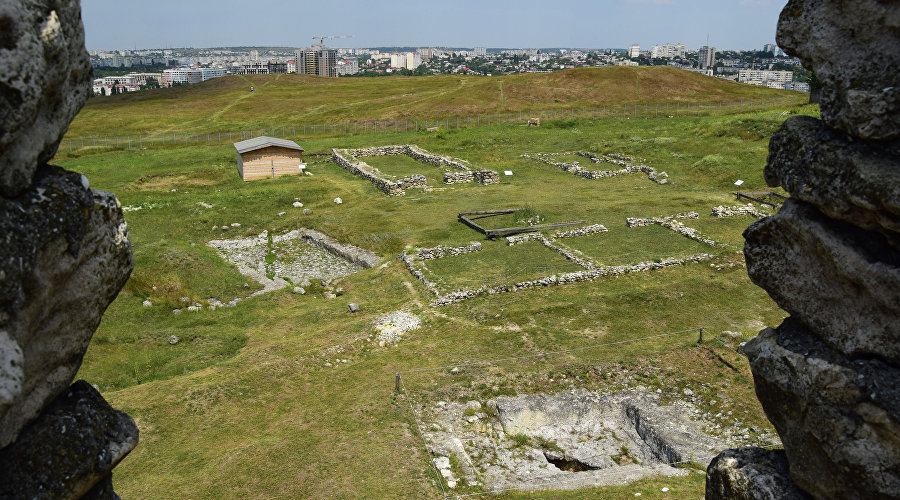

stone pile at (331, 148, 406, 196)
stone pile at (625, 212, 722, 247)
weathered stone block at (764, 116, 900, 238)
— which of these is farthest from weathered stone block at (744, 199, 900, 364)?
stone pile at (331, 148, 406, 196)

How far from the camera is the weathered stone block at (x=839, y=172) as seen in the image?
278 inches

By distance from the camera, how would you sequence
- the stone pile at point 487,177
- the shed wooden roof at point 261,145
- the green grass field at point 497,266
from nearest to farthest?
the green grass field at point 497,266, the stone pile at point 487,177, the shed wooden roof at point 261,145

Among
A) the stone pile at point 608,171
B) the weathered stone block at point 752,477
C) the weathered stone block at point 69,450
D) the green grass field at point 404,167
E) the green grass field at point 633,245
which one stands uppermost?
the weathered stone block at point 69,450

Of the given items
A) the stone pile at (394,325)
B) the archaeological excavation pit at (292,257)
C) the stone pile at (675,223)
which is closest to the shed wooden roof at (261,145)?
the archaeological excavation pit at (292,257)

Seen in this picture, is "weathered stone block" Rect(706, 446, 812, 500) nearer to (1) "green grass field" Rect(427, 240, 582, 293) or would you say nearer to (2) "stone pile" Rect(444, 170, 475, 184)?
(1) "green grass field" Rect(427, 240, 582, 293)

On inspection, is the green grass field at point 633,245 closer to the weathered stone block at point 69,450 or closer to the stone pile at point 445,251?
the stone pile at point 445,251

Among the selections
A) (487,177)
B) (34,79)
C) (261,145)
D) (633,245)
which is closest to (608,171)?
(487,177)

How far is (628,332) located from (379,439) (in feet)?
34.0

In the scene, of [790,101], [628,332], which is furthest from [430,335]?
[790,101]

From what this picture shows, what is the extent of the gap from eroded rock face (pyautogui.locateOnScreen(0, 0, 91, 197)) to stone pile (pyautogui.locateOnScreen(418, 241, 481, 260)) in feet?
84.6

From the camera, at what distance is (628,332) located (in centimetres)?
2383

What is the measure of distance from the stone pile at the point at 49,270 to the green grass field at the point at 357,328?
9.23m

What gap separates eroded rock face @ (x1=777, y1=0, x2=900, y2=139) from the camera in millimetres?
7129

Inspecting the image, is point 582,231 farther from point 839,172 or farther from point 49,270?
point 49,270
